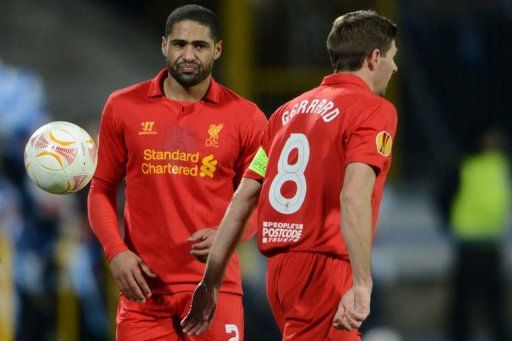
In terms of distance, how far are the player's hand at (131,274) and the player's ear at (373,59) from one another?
1361 millimetres

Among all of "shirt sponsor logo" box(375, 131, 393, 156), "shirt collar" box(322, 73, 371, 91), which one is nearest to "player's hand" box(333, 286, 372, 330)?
"shirt sponsor logo" box(375, 131, 393, 156)

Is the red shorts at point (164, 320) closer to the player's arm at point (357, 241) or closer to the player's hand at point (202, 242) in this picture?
the player's hand at point (202, 242)

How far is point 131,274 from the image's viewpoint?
16.5ft

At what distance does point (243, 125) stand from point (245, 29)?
10.3 m

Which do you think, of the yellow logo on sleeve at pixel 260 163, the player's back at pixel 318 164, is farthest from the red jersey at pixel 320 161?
the yellow logo on sleeve at pixel 260 163

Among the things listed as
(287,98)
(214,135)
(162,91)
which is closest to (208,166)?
(214,135)

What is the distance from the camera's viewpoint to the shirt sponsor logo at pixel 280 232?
4.50 m

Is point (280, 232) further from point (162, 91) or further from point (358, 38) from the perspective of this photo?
point (162, 91)

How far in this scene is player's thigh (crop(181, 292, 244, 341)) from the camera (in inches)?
200

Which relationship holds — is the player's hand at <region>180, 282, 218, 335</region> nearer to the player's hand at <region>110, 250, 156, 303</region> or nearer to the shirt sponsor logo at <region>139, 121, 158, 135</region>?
the player's hand at <region>110, 250, 156, 303</region>

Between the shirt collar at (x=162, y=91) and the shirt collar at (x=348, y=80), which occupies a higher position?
the shirt collar at (x=162, y=91)

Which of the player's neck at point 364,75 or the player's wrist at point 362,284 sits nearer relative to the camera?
the player's wrist at point 362,284

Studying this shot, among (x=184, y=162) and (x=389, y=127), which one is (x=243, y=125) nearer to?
(x=184, y=162)

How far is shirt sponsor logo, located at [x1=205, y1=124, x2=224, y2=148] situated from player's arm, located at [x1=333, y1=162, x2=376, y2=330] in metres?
1.06
